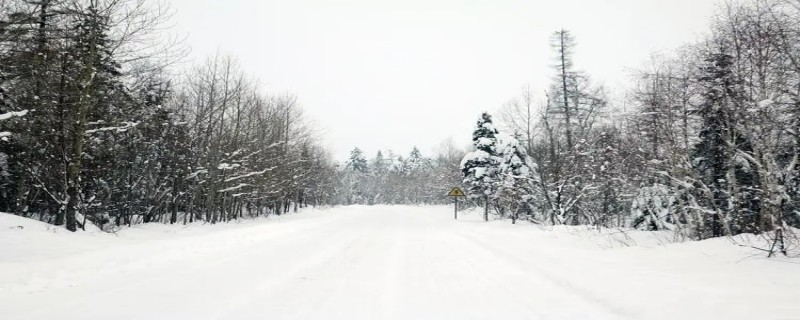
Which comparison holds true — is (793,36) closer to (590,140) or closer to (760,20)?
(760,20)

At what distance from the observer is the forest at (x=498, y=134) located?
1030 centimetres

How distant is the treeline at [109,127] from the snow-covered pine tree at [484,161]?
15300 mm

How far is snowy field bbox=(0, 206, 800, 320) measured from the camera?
5039mm

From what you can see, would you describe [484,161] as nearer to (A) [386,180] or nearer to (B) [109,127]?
(B) [109,127]

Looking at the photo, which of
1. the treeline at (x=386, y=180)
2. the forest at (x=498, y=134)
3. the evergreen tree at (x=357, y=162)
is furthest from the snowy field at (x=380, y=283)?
the evergreen tree at (x=357, y=162)

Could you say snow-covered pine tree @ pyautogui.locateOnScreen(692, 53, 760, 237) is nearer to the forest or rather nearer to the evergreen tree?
the forest

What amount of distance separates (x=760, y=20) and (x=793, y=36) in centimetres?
123

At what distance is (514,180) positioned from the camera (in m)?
24.1

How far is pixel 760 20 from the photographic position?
10344mm

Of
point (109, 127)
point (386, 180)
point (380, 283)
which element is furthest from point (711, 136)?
point (386, 180)

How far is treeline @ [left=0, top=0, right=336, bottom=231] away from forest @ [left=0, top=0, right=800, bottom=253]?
9 centimetres

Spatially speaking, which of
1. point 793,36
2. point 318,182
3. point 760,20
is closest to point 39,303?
point 793,36

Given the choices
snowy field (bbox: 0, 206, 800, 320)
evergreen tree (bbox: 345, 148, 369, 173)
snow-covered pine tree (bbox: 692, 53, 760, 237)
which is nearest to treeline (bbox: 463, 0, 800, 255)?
snow-covered pine tree (bbox: 692, 53, 760, 237)

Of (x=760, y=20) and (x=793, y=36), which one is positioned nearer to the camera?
(x=793, y=36)
